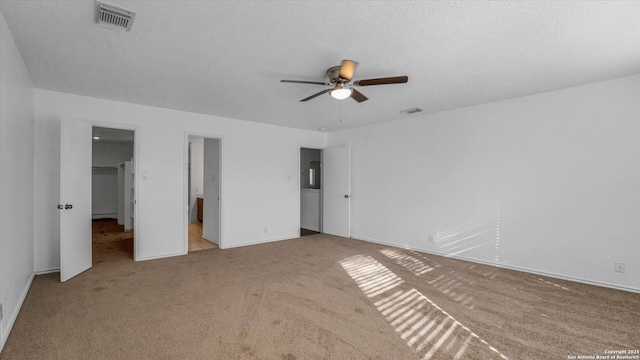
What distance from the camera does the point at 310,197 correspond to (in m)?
7.32

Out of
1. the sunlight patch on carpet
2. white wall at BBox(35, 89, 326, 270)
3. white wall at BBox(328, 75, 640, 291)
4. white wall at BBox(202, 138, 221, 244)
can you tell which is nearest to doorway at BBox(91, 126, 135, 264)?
white wall at BBox(202, 138, 221, 244)

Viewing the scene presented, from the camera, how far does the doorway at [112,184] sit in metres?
6.89

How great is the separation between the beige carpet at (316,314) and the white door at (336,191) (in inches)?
87.2

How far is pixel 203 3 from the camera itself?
1.94 meters

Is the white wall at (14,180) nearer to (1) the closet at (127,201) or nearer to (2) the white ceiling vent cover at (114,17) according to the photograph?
(2) the white ceiling vent cover at (114,17)

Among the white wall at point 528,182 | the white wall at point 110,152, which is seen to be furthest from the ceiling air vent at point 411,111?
the white wall at point 110,152

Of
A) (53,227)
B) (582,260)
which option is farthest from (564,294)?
(53,227)

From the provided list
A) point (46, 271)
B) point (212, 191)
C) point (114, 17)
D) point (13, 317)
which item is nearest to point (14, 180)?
point (13, 317)

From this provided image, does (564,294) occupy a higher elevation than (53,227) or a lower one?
lower

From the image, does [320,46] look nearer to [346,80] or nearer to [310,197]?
[346,80]

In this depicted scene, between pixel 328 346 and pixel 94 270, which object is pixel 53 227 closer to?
Result: pixel 94 270

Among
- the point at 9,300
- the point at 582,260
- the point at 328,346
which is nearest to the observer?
the point at 328,346

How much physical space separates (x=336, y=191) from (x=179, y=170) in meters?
3.20

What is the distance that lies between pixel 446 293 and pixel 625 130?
2.74 m
